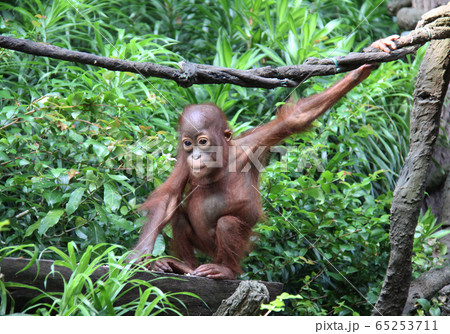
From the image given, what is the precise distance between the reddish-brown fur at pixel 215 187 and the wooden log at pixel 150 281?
6.7 inches

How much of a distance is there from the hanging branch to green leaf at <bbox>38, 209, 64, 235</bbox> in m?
0.84

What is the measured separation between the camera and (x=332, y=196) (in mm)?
3797

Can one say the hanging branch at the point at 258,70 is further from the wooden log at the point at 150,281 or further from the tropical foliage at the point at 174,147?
the wooden log at the point at 150,281

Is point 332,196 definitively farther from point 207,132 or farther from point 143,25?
point 143,25

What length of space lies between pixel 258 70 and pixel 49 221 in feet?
4.50

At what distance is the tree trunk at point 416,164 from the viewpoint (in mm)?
2893

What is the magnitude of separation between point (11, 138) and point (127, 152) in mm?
686

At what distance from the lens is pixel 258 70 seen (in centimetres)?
287

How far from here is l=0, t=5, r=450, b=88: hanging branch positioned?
8.76 ft

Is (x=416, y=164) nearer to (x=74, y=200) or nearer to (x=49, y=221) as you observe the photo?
(x=74, y=200)

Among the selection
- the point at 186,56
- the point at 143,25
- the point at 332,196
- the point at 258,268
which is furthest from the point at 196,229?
the point at 143,25

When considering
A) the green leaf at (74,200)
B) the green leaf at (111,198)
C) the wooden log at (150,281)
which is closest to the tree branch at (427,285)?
the wooden log at (150,281)

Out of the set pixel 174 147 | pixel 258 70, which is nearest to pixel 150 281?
pixel 258 70

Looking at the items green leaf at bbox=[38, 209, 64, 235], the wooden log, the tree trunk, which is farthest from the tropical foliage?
the tree trunk
